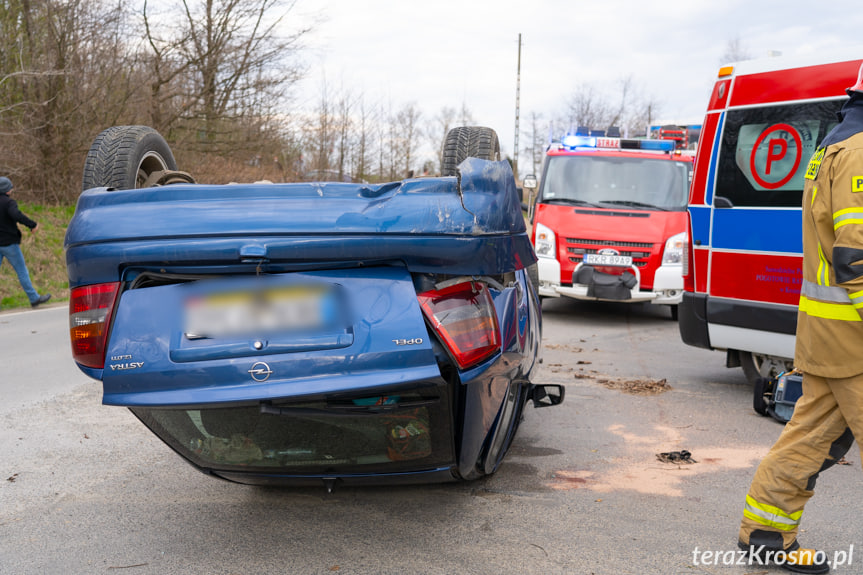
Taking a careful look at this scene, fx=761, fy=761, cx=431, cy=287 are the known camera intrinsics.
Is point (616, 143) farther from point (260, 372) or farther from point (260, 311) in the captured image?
point (260, 372)

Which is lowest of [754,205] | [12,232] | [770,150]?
[12,232]

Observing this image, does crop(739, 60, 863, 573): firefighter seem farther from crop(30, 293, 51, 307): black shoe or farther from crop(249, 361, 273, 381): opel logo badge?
crop(30, 293, 51, 307): black shoe

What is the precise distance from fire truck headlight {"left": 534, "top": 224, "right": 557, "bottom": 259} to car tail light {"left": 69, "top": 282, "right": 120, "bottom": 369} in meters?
7.65

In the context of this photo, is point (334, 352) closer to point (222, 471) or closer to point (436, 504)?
point (222, 471)

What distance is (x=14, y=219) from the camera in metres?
11.2

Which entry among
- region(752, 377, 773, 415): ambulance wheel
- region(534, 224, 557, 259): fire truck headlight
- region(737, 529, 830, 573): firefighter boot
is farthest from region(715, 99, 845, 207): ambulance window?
region(534, 224, 557, 259): fire truck headlight

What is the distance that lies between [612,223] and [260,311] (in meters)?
7.74

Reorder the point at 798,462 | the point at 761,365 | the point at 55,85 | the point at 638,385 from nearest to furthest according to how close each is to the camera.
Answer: the point at 798,462 → the point at 761,365 → the point at 638,385 → the point at 55,85

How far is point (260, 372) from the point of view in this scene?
8.20ft

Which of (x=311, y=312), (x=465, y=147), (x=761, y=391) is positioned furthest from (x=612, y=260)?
(x=311, y=312)

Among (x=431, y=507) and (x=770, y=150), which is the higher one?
(x=770, y=150)

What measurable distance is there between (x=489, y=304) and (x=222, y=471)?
128 centimetres

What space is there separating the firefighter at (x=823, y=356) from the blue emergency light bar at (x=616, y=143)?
7885mm

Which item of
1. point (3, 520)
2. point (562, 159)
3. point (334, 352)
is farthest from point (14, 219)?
point (334, 352)
